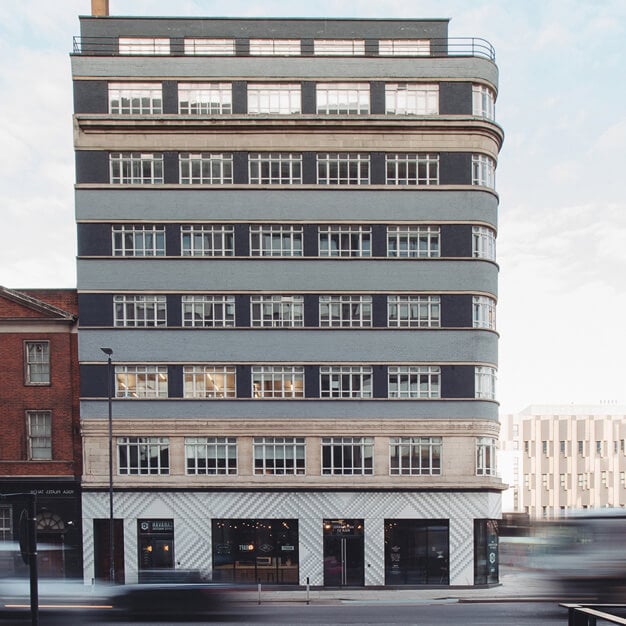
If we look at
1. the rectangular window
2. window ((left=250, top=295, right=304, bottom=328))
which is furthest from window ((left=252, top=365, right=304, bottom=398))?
the rectangular window

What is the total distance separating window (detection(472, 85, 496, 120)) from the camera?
42000 mm

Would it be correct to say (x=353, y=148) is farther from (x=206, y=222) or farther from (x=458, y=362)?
(x=458, y=362)

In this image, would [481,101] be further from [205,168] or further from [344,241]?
[205,168]

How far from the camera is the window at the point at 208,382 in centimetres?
4069

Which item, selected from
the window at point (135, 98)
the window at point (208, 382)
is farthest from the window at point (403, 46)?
the window at point (208, 382)

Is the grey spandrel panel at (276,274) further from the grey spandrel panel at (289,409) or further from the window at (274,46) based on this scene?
the window at (274,46)

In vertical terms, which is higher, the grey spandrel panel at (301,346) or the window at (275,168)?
the window at (275,168)

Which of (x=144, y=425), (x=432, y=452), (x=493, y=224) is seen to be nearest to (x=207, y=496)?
(x=144, y=425)

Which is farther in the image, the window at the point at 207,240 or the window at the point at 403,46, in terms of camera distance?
the window at the point at 403,46

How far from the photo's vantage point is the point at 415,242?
4119 cm

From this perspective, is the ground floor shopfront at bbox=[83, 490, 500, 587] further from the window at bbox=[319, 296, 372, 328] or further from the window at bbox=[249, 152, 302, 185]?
the window at bbox=[249, 152, 302, 185]

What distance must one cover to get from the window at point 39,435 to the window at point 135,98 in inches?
650

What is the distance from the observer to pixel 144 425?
40.6 metres

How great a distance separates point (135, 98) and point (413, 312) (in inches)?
726
